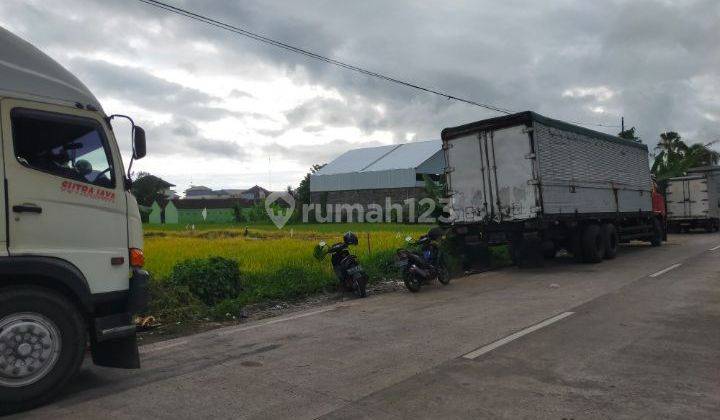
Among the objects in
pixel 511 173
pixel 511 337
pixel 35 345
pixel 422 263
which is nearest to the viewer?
pixel 35 345

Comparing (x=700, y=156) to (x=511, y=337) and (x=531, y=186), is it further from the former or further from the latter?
(x=511, y=337)

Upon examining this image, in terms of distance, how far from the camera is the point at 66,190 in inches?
185

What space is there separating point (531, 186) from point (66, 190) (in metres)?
9.99

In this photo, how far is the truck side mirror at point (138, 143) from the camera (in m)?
5.25

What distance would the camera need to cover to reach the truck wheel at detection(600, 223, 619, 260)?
1490 cm

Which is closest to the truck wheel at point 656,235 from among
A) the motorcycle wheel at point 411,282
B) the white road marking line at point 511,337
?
the motorcycle wheel at point 411,282

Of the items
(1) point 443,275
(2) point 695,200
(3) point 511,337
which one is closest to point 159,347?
(3) point 511,337

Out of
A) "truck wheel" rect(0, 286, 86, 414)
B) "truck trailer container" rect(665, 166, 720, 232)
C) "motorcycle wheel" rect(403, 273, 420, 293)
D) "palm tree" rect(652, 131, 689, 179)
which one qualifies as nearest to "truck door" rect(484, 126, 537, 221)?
"motorcycle wheel" rect(403, 273, 420, 293)

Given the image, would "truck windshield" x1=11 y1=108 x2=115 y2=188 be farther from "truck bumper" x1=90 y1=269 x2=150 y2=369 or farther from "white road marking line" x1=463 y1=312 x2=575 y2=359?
"white road marking line" x1=463 y1=312 x2=575 y2=359

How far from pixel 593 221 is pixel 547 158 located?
3.27 metres

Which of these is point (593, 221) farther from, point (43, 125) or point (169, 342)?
point (43, 125)

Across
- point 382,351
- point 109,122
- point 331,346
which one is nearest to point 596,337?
point 382,351

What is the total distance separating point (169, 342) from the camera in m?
6.91

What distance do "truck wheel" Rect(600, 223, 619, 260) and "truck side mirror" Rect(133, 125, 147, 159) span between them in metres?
12.9
